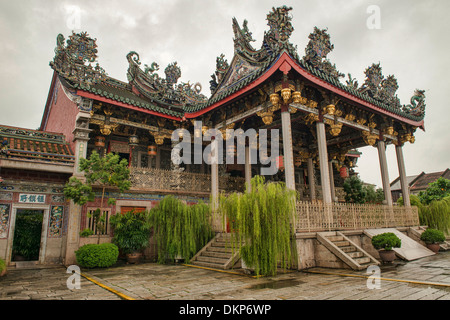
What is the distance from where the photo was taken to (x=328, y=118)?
11406 mm

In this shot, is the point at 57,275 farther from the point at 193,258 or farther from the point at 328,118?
the point at 328,118

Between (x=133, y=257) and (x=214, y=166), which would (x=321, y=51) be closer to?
(x=214, y=166)

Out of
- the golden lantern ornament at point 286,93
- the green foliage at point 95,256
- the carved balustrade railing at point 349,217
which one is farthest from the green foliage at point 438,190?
the green foliage at point 95,256

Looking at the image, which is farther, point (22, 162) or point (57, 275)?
point (22, 162)

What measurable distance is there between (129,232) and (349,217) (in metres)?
7.37

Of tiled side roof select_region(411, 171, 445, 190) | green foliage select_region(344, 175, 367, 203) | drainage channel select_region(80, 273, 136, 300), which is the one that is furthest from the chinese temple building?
tiled side roof select_region(411, 171, 445, 190)

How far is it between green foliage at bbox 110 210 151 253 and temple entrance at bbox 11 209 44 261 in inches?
171

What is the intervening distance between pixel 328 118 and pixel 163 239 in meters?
7.45

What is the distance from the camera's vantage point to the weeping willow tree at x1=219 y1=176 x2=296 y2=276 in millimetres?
7070

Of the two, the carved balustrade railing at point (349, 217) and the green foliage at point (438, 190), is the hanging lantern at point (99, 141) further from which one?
the green foliage at point (438, 190)

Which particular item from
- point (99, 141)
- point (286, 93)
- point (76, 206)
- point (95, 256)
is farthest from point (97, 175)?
point (286, 93)

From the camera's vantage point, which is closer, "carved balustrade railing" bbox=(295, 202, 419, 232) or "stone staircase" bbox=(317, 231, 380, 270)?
"stone staircase" bbox=(317, 231, 380, 270)

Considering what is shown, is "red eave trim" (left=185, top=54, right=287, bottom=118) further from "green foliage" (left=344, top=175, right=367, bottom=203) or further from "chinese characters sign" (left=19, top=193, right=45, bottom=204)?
"green foliage" (left=344, top=175, right=367, bottom=203)
